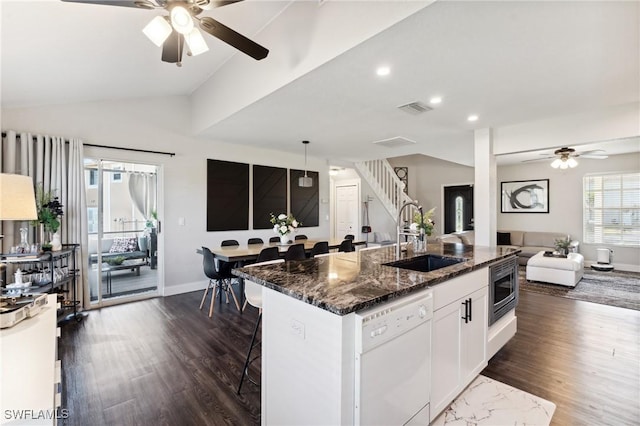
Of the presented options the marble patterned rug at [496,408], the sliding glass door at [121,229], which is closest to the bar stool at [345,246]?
the marble patterned rug at [496,408]

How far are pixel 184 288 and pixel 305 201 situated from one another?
2.97m

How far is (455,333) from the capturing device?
77.4 inches

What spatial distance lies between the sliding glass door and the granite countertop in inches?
138

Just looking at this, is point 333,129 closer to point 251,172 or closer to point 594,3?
point 251,172

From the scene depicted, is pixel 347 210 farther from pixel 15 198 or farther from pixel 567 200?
pixel 15 198

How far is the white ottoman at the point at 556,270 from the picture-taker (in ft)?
16.4

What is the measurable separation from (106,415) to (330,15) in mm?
3302

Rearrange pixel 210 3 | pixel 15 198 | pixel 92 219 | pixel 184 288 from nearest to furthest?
1. pixel 15 198
2. pixel 210 3
3. pixel 92 219
4. pixel 184 288

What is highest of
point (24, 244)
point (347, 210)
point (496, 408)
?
point (347, 210)

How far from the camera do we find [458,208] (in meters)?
8.89

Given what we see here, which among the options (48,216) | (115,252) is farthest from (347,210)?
(48,216)

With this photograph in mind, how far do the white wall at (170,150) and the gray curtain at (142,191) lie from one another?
59 centimetres

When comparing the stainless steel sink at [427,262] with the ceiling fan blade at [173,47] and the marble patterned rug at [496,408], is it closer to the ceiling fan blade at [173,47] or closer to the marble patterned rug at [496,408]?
the marble patterned rug at [496,408]

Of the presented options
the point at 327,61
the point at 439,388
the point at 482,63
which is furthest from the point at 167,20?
the point at 439,388
